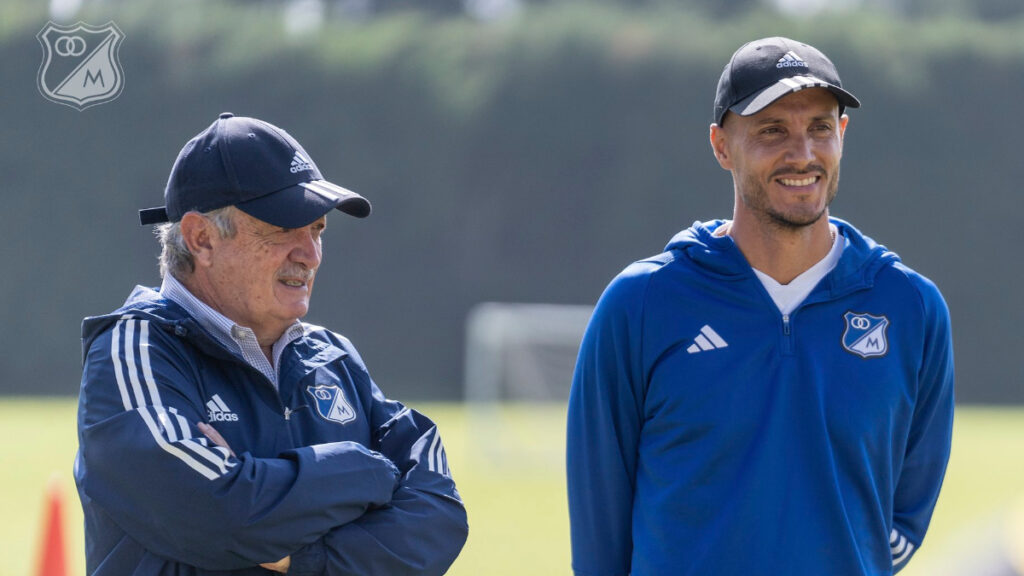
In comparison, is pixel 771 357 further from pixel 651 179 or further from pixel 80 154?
pixel 651 179

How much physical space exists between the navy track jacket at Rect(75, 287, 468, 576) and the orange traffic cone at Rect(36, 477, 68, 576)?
2694mm

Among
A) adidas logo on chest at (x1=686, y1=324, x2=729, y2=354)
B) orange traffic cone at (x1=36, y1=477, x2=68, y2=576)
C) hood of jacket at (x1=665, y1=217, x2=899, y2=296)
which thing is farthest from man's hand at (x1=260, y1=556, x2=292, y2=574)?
orange traffic cone at (x1=36, y1=477, x2=68, y2=576)

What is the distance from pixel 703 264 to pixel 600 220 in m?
20.7

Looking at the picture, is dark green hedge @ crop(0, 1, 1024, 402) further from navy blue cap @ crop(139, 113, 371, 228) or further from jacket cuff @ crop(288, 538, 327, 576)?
jacket cuff @ crop(288, 538, 327, 576)

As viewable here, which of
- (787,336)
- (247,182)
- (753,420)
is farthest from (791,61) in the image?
(247,182)

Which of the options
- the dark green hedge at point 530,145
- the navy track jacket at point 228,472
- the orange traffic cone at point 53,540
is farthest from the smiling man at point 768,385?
the dark green hedge at point 530,145

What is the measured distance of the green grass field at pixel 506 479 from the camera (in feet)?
26.9

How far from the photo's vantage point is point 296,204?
250cm

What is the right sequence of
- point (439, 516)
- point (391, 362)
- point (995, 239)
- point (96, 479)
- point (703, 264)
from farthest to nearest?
point (995, 239) → point (391, 362) → point (703, 264) → point (439, 516) → point (96, 479)

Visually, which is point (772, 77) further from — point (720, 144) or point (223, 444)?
point (223, 444)

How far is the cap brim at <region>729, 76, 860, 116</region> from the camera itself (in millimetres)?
2607

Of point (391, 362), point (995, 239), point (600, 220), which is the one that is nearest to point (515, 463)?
point (391, 362)

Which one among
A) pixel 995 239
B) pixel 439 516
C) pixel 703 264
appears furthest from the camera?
pixel 995 239

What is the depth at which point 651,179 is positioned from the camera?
23.6 meters
